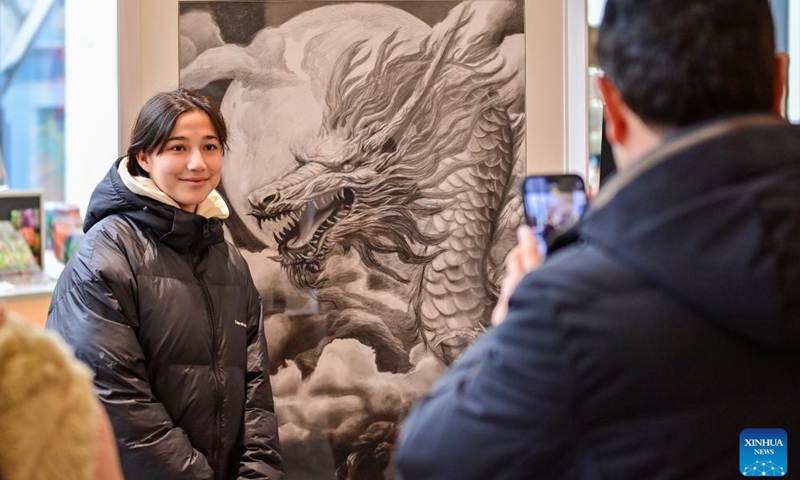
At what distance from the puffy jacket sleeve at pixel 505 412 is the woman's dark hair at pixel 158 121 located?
1.82 meters

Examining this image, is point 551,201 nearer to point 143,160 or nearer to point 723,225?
point 723,225

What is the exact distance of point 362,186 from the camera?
3449 mm

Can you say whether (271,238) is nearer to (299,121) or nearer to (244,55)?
(299,121)

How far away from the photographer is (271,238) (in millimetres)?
3447

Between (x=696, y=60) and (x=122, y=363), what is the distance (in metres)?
1.81

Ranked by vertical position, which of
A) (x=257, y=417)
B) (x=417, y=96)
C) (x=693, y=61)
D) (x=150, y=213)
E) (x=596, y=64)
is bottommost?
(x=257, y=417)

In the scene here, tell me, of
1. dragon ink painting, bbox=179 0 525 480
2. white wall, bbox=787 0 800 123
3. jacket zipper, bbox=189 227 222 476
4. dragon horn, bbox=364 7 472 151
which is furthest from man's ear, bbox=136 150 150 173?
white wall, bbox=787 0 800 123

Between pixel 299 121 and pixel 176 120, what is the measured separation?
717mm

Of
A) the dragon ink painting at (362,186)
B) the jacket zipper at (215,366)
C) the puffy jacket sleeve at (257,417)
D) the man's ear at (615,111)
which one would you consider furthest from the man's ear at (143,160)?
the man's ear at (615,111)

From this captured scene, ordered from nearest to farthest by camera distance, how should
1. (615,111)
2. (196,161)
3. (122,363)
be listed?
(615,111), (122,363), (196,161)

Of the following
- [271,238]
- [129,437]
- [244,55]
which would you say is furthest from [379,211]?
[129,437]

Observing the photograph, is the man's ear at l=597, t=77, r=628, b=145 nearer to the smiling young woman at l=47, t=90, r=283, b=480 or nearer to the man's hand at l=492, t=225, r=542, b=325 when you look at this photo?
the man's hand at l=492, t=225, r=542, b=325

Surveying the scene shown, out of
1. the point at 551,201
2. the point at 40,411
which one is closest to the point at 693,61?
the point at 551,201

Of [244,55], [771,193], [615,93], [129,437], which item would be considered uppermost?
[244,55]
